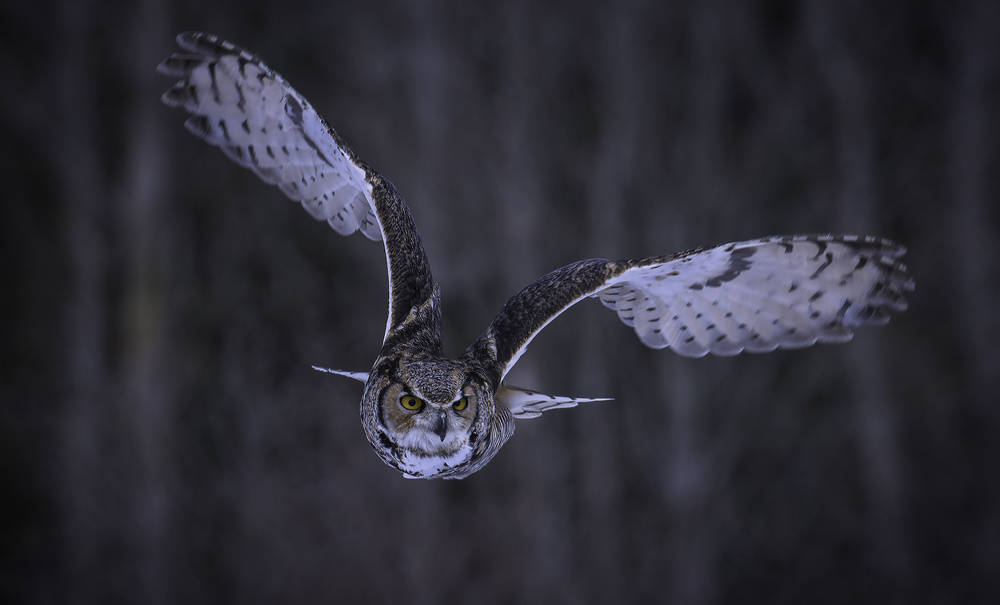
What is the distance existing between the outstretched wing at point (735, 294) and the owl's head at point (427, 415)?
26 cm

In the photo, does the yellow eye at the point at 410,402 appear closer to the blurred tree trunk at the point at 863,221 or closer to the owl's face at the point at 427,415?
the owl's face at the point at 427,415

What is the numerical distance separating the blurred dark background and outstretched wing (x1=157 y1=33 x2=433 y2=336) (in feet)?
11.9

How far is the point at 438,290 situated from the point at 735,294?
962 mm

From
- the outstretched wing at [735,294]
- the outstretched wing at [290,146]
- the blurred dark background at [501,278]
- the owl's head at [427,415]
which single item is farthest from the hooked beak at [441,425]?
the blurred dark background at [501,278]

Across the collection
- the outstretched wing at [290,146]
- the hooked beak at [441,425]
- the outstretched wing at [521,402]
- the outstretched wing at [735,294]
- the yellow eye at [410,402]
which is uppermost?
the outstretched wing at [290,146]

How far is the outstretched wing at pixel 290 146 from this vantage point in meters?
2.07

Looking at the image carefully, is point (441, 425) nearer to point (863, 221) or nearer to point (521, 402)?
point (521, 402)

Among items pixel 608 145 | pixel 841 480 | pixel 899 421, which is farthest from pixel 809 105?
pixel 841 480

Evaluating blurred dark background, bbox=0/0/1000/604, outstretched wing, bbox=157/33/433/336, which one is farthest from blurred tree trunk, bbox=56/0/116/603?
outstretched wing, bbox=157/33/433/336

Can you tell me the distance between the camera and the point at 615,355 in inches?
261

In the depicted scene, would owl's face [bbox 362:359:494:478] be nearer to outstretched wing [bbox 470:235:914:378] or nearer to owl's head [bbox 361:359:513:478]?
owl's head [bbox 361:359:513:478]

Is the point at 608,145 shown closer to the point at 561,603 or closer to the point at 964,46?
the point at 964,46

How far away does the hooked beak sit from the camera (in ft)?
5.17

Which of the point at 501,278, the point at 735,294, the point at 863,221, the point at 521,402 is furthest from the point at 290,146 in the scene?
the point at 863,221
